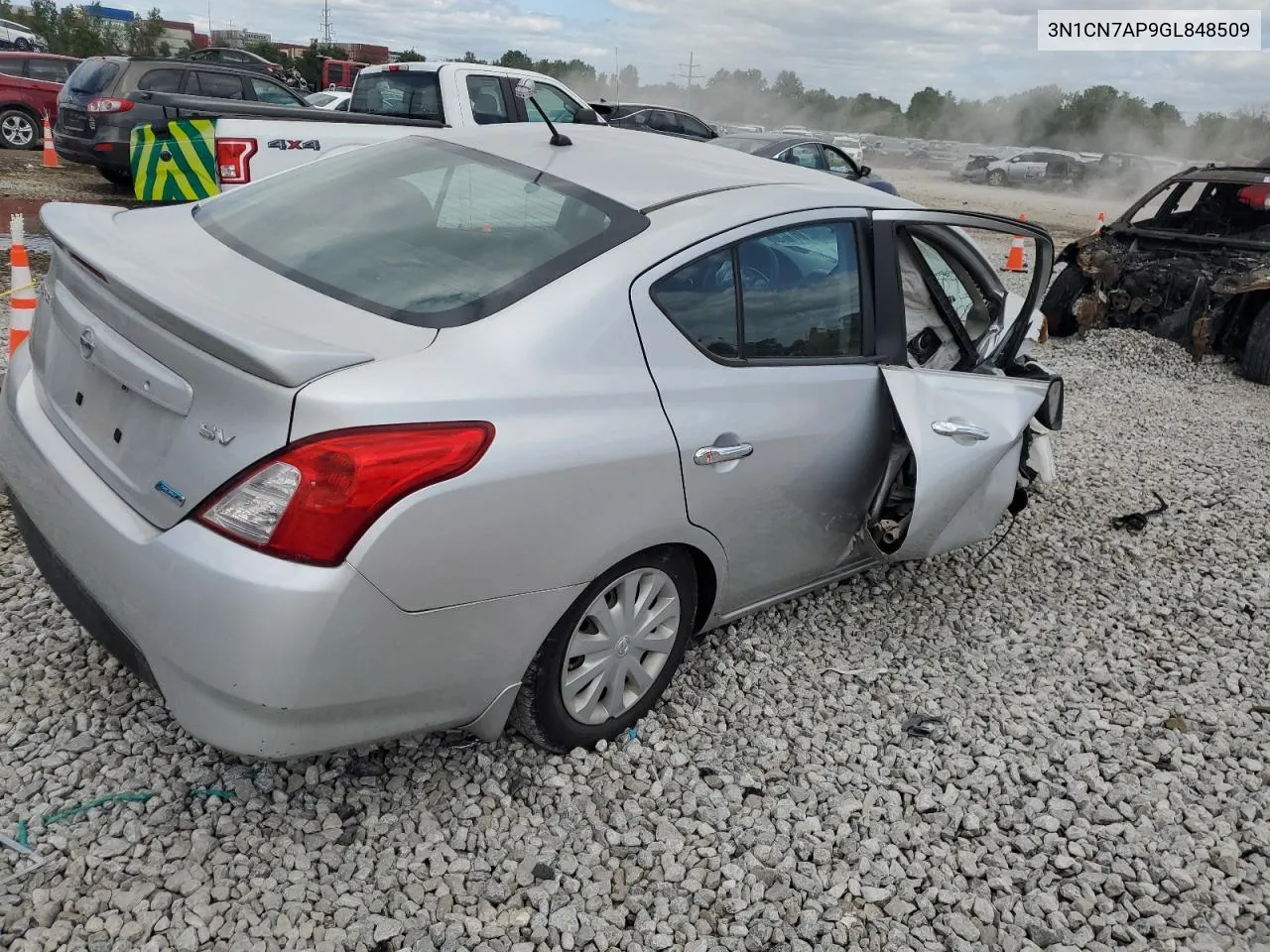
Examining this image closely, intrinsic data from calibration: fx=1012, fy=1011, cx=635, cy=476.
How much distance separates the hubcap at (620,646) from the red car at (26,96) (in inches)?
694

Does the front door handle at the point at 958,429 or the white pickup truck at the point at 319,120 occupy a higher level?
the white pickup truck at the point at 319,120

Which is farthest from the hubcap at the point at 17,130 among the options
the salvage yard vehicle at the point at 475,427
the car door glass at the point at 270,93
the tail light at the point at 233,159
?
the salvage yard vehicle at the point at 475,427

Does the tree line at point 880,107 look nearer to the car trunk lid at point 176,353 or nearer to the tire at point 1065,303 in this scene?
the tire at point 1065,303

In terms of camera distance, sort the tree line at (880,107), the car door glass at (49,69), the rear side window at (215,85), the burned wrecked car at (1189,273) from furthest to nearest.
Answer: the tree line at (880,107)
the car door glass at (49,69)
the rear side window at (215,85)
the burned wrecked car at (1189,273)

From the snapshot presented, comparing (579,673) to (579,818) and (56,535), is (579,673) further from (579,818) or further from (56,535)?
(56,535)

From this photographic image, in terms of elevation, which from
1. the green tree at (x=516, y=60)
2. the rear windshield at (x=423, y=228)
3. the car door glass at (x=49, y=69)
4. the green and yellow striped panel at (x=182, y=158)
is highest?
the green tree at (x=516, y=60)

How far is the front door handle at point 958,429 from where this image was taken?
10.7ft

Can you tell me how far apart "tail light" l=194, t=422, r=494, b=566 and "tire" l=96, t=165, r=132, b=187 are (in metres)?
12.7

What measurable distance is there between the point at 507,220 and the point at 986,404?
174cm

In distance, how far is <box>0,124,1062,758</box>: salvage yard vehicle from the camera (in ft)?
6.86

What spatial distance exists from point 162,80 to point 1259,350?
12.7 m

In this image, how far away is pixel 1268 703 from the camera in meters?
3.55

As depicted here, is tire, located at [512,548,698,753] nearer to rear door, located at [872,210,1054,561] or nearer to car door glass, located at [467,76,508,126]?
A: rear door, located at [872,210,1054,561]

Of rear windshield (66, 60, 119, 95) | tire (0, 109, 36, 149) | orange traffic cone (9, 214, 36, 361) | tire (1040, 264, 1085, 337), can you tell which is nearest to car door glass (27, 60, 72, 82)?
tire (0, 109, 36, 149)
